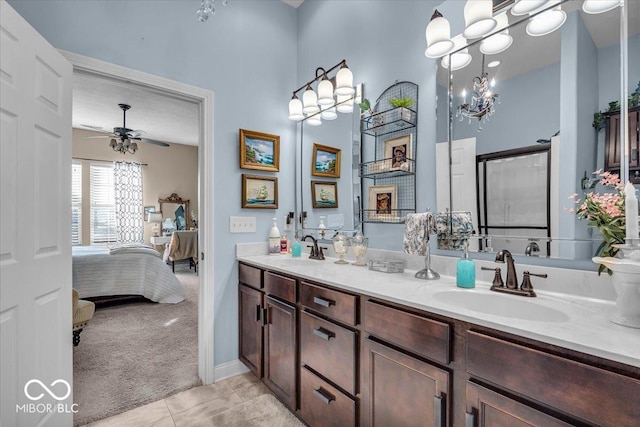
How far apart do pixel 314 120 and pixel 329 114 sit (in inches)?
6.8

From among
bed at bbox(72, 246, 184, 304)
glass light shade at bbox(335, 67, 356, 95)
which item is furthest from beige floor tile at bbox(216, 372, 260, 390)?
bed at bbox(72, 246, 184, 304)

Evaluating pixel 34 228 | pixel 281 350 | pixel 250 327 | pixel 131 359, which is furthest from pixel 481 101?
pixel 131 359

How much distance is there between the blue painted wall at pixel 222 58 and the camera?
1.80 metres

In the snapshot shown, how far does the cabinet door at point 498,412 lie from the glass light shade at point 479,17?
4.72 ft

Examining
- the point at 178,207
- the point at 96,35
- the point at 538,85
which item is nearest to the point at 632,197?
the point at 538,85

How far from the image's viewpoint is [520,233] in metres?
1.37

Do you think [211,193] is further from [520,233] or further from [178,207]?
[178,207]

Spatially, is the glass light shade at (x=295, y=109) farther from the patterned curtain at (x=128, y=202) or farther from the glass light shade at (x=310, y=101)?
the patterned curtain at (x=128, y=202)

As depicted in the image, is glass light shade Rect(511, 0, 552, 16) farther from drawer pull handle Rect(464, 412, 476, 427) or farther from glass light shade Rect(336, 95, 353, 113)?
drawer pull handle Rect(464, 412, 476, 427)

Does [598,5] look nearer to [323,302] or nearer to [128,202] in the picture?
[323,302]

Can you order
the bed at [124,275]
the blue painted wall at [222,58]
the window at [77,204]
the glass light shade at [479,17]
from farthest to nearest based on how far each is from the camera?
the window at [77,204] → the bed at [124,275] → the blue painted wall at [222,58] → the glass light shade at [479,17]

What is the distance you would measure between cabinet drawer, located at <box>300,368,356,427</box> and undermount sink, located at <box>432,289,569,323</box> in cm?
63

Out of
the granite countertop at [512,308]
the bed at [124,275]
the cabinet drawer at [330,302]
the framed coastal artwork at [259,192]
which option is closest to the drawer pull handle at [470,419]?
the granite countertop at [512,308]

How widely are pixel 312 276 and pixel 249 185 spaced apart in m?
1.13
